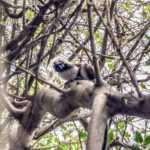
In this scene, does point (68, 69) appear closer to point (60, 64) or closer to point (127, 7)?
point (60, 64)

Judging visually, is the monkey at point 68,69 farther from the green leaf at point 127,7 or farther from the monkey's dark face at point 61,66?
the green leaf at point 127,7

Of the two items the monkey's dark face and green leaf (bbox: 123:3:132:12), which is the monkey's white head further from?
green leaf (bbox: 123:3:132:12)

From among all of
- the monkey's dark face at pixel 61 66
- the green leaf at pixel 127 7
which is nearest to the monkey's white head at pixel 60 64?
the monkey's dark face at pixel 61 66

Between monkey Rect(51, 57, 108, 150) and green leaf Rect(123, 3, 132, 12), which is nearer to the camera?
monkey Rect(51, 57, 108, 150)

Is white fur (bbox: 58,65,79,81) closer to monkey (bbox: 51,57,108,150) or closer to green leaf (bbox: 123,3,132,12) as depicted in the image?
monkey (bbox: 51,57,108,150)

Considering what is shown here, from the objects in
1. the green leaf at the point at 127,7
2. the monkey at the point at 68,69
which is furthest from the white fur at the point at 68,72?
the green leaf at the point at 127,7

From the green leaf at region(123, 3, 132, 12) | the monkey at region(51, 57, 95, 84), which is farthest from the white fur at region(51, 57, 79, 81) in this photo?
the green leaf at region(123, 3, 132, 12)

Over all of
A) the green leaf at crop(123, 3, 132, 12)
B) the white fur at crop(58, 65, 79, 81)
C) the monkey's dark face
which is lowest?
the white fur at crop(58, 65, 79, 81)

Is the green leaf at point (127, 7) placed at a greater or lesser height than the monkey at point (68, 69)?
greater

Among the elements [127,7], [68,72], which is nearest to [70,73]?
[68,72]

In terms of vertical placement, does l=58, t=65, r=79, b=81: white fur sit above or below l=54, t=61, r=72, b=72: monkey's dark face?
below

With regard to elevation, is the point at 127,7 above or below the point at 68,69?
above

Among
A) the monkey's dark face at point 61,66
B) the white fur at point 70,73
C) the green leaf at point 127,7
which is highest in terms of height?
the green leaf at point 127,7

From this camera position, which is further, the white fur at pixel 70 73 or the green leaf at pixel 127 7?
the green leaf at pixel 127 7
